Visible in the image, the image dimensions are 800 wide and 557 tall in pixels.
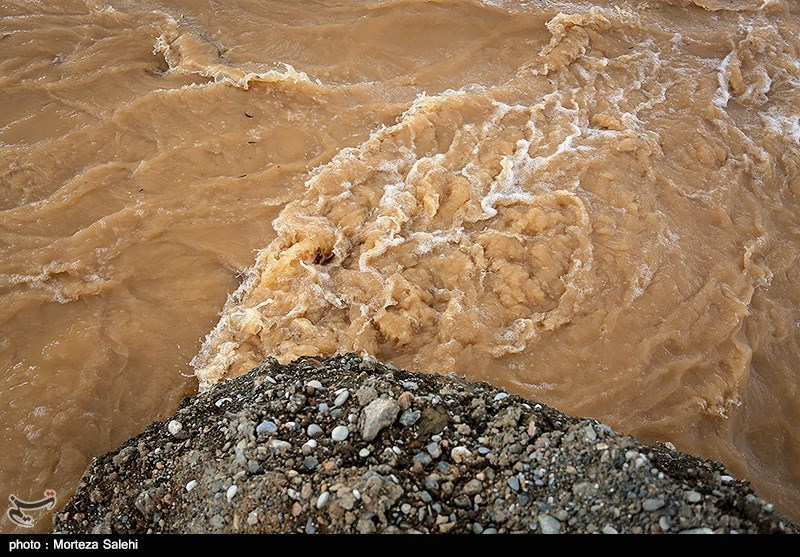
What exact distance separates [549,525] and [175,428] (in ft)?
7.83

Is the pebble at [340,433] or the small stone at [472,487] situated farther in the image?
the pebble at [340,433]

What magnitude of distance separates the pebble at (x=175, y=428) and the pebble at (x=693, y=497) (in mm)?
2964

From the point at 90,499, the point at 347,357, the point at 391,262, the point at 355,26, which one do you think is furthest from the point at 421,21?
the point at 90,499

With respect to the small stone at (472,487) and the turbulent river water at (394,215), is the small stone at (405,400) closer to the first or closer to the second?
the small stone at (472,487)

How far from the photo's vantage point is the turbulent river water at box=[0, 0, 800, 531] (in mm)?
4746

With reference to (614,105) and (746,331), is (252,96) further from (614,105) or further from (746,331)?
(746,331)

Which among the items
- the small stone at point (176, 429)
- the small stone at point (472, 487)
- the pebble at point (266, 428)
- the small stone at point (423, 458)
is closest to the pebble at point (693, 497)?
the small stone at point (472, 487)

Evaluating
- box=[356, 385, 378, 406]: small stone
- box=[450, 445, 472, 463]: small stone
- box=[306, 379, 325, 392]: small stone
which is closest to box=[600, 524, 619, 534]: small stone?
box=[450, 445, 472, 463]: small stone

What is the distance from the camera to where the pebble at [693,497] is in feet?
9.43

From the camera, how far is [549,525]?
9.40 feet

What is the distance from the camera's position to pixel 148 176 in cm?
584
